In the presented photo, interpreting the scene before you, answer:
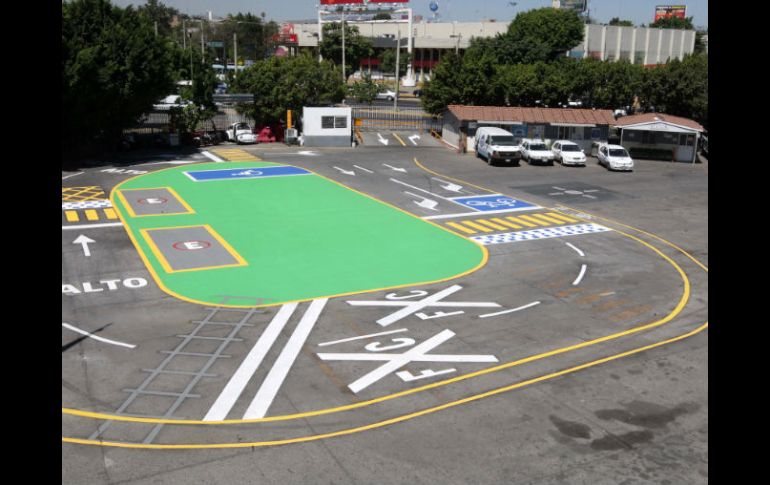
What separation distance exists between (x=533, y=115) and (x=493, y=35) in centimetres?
8366

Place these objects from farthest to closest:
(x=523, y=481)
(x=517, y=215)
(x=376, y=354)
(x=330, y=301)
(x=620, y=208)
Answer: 1. (x=620, y=208)
2. (x=517, y=215)
3. (x=330, y=301)
4. (x=376, y=354)
5. (x=523, y=481)

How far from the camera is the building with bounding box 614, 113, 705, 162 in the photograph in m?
55.0

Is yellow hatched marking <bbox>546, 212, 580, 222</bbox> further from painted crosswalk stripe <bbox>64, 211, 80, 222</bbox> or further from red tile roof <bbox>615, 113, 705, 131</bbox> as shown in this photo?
painted crosswalk stripe <bbox>64, 211, 80, 222</bbox>

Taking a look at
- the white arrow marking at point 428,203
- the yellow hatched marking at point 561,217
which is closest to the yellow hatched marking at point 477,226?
the white arrow marking at point 428,203

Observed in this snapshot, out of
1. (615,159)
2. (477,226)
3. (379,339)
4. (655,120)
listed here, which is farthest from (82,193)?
(655,120)

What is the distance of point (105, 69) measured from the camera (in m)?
45.5

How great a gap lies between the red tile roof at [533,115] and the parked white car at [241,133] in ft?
60.0

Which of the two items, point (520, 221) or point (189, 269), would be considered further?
point (520, 221)

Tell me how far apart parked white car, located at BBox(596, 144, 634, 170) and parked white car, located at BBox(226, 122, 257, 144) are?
30566 mm

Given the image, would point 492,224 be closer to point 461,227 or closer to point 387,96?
point 461,227

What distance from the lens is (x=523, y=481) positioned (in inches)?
498
